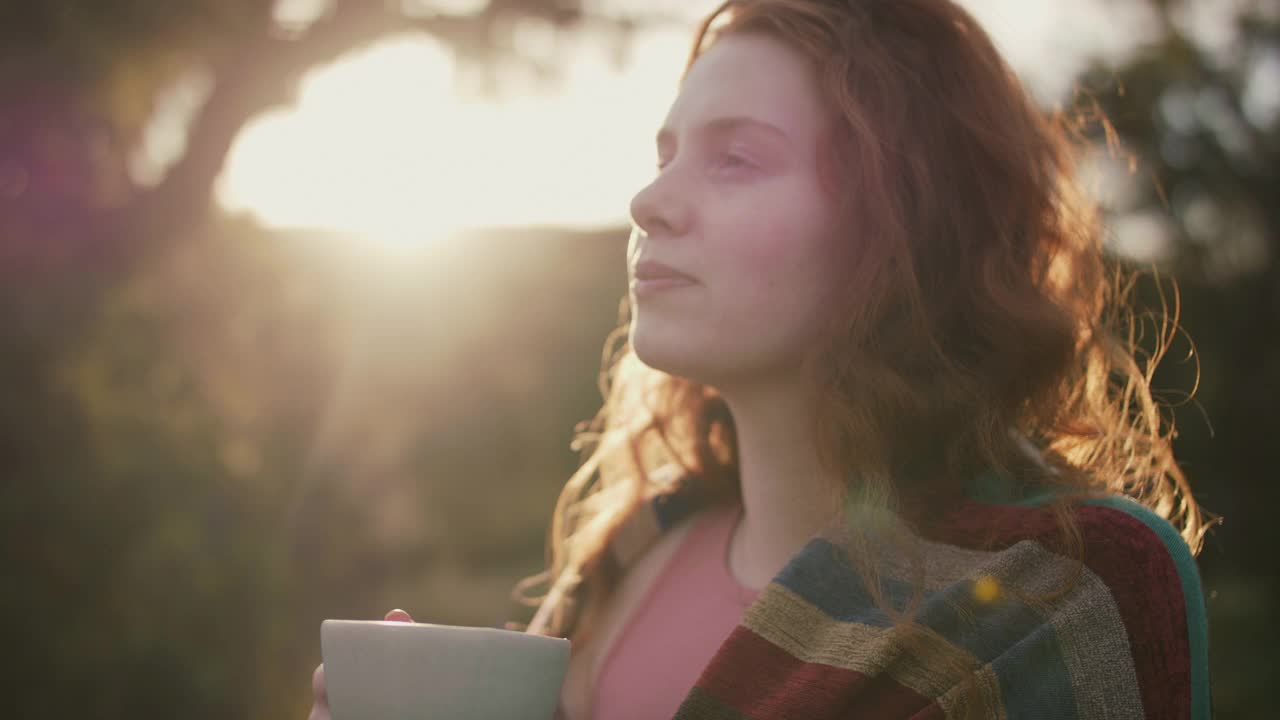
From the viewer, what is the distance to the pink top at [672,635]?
1.61 metres

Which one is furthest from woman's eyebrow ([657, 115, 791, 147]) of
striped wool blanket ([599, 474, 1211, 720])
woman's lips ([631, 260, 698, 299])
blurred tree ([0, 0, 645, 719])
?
blurred tree ([0, 0, 645, 719])

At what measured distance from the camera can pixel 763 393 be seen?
1.63m

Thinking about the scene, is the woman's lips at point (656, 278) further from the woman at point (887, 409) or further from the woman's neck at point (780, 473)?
the woman's neck at point (780, 473)

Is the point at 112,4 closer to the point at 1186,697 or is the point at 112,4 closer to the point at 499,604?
the point at 1186,697

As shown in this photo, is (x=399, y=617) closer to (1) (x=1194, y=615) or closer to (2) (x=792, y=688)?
(2) (x=792, y=688)

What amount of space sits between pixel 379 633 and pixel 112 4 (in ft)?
11.0

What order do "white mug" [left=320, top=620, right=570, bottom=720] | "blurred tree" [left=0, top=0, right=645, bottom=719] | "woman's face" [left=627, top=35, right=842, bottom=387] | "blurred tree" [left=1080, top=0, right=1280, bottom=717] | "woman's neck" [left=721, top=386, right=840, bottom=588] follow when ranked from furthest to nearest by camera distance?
"blurred tree" [left=1080, top=0, right=1280, bottom=717], "blurred tree" [left=0, top=0, right=645, bottom=719], "woman's neck" [left=721, top=386, right=840, bottom=588], "woman's face" [left=627, top=35, right=842, bottom=387], "white mug" [left=320, top=620, right=570, bottom=720]

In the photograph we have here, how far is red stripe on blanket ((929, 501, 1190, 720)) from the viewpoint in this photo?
4.13 feet

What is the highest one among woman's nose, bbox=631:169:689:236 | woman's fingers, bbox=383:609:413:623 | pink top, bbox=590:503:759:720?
woman's nose, bbox=631:169:689:236

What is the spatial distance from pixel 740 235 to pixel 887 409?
0.31m

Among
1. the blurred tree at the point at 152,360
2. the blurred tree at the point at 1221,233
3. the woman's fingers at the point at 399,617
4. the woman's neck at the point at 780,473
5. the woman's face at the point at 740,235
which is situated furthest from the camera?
the blurred tree at the point at 1221,233

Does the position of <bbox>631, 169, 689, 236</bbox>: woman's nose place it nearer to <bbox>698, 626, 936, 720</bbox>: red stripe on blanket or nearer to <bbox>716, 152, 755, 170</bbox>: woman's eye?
<bbox>716, 152, 755, 170</bbox>: woman's eye

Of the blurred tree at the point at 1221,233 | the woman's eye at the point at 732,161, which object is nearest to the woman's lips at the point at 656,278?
the woman's eye at the point at 732,161

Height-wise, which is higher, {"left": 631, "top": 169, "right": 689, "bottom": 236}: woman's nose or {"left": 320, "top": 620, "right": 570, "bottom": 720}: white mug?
{"left": 631, "top": 169, "right": 689, "bottom": 236}: woman's nose
